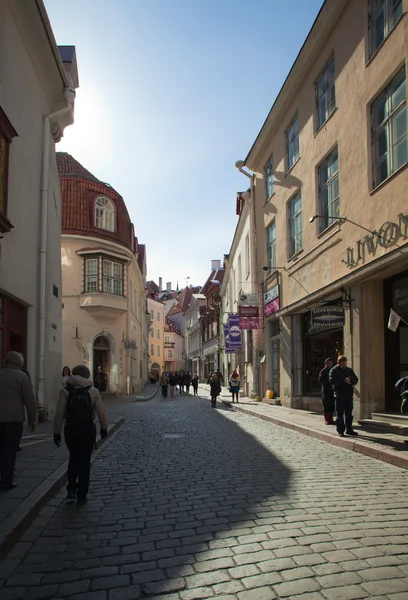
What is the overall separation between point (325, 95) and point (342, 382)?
9.39 m

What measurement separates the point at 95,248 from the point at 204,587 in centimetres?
2467

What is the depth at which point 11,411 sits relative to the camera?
19.5 ft

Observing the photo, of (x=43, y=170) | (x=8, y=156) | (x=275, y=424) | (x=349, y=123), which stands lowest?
(x=275, y=424)

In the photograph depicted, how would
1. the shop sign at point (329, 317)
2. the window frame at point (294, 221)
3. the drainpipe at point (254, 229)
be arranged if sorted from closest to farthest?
1. the shop sign at point (329, 317)
2. the window frame at point (294, 221)
3. the drainpipe at point (254, 229)

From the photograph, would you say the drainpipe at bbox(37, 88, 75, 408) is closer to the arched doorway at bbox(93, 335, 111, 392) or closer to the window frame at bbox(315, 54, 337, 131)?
the window frame at bbox(315, 54, 337, 131)

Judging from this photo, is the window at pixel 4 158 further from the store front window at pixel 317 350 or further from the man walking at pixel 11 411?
the store front window at pixel 317 350

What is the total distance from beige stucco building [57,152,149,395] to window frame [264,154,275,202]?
31.8 feet

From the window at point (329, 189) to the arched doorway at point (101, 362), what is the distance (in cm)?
1668

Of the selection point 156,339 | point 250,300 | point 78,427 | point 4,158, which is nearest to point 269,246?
point 250,300

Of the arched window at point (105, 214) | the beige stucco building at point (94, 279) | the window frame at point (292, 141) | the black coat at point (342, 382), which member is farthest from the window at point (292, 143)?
the arched window at point (105, 214)

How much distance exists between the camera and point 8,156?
10.0 metres

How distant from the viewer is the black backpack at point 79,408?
566 cm

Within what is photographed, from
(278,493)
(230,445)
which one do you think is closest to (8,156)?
(230,445)

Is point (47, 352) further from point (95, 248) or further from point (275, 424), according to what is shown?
point (95, 248)
